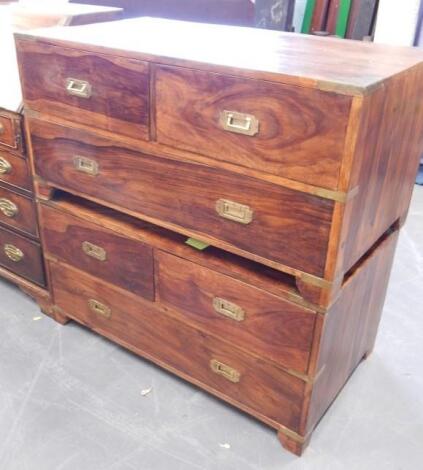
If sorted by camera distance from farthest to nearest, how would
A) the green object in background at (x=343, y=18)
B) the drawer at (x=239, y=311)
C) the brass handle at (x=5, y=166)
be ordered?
the green object in background at (x=343, y=18) < the brass handle at (x=5, y=166) < the drawer at (x=239, y=311)

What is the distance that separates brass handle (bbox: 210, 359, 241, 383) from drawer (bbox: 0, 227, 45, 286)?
660 millimetres

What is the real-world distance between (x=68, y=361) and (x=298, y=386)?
702mm

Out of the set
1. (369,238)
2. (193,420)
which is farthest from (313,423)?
(369,238)

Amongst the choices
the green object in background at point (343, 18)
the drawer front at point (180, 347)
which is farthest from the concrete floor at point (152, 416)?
the green object in background at point (343, 18)

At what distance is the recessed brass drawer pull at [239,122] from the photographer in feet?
3.22

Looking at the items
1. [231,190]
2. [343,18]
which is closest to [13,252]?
[231,190]

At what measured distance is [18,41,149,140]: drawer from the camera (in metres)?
1.13

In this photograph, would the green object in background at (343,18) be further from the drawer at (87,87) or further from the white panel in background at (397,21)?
the drawer at (87,87)

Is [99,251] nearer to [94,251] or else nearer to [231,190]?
[94,251]

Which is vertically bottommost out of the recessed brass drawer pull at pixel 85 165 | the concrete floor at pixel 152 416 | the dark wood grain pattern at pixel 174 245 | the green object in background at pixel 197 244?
the concrete floor at pixel 152 416

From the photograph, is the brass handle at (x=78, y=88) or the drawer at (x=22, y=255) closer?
the brass handle at (x=78, y=88)

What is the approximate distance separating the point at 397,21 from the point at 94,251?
193 cm

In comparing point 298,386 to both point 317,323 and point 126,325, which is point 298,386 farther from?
point 126,325

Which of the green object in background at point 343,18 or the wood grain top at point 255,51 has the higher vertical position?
the wood grain top at point 255,51
